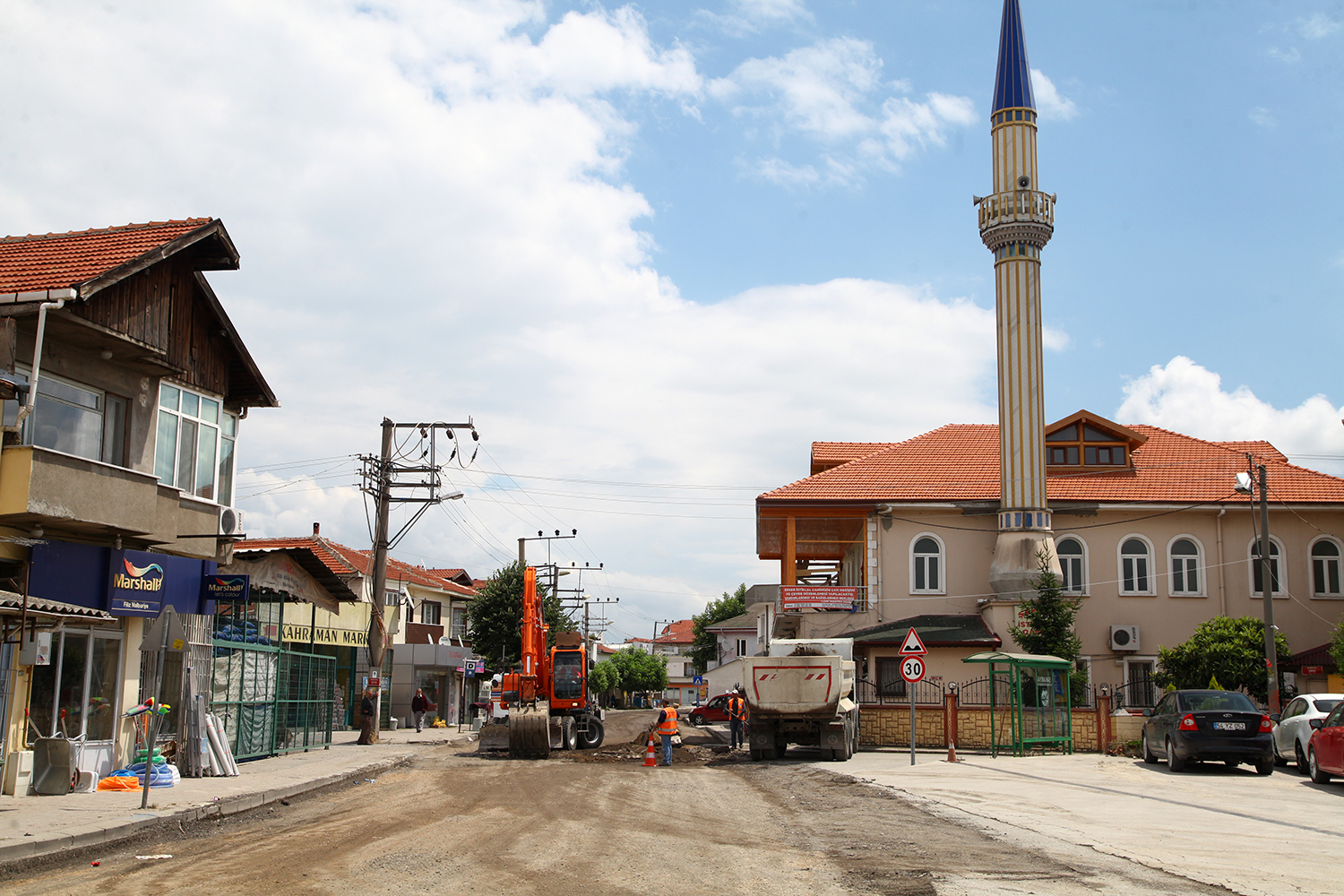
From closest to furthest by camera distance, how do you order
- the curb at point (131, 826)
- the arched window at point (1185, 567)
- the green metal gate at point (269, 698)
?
the curb at point (131, 826)
the green metal gate at point (269, 698)
the arched window at point (1185, 567)

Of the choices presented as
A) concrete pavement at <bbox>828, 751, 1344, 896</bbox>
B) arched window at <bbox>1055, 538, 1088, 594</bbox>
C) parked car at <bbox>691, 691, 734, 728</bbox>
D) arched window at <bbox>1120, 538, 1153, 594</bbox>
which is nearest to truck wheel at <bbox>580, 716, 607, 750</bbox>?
concrete pavement at <bbox>828, 751, 1344, 896</bbox>

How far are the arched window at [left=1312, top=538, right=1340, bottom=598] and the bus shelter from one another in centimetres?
1339

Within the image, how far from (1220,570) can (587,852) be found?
31483 millimetres

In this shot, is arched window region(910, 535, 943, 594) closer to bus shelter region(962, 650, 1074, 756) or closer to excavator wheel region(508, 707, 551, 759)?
bus shelter region(962, 650, 1074, 756)

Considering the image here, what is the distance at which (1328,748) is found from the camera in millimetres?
16953

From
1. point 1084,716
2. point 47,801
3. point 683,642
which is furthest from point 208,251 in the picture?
point 683,642

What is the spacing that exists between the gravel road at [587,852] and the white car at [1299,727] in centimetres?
848

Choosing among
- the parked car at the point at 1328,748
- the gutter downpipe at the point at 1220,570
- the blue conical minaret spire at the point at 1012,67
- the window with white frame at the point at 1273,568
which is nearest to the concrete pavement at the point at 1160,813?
the parked car at the point at 1328,748

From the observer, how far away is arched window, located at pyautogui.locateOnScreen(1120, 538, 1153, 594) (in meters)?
36.2

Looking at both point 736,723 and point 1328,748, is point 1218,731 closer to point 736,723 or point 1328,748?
point 1328,748

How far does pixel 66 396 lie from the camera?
17188 millimetres

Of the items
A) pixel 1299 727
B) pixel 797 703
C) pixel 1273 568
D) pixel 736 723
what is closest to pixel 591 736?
pixel 736 723

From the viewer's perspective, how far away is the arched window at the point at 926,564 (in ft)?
119

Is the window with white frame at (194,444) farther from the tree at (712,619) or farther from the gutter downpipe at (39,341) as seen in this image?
the tree at (712,619)
